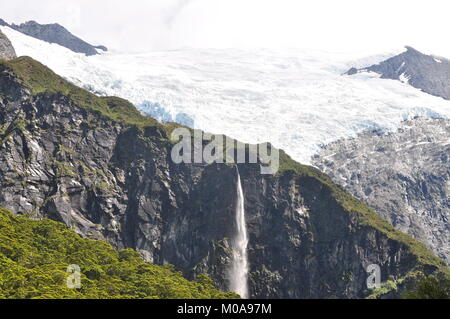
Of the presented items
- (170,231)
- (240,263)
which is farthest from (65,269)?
(240,263)

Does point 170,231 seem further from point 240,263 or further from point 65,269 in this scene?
point 65,269

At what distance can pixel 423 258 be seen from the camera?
182 m

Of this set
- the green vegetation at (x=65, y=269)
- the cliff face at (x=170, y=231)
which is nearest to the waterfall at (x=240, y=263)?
the cliff face at (x=170, y=231)

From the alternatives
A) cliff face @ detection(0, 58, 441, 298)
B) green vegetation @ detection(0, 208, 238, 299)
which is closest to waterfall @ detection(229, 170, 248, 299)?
cliff face @ detection(0, 58, 441, 298)

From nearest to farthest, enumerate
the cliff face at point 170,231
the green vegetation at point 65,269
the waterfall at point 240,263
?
the green vegetation at point 65,269
the cliff face at point 170,231
the waterfall at point 240,263

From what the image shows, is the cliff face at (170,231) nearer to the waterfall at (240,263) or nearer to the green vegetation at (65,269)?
the waterfall at (240,263)

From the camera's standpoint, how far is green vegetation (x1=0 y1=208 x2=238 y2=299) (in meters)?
91.1

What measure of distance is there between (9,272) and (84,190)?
310 ft

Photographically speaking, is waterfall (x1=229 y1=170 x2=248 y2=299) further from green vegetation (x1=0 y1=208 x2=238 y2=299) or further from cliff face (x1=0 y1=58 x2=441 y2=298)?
green vegetation (x1=0 y1=208 x2=238 y2=299)

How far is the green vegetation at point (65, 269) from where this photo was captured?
91.1m

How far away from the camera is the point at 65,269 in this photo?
108 meters
